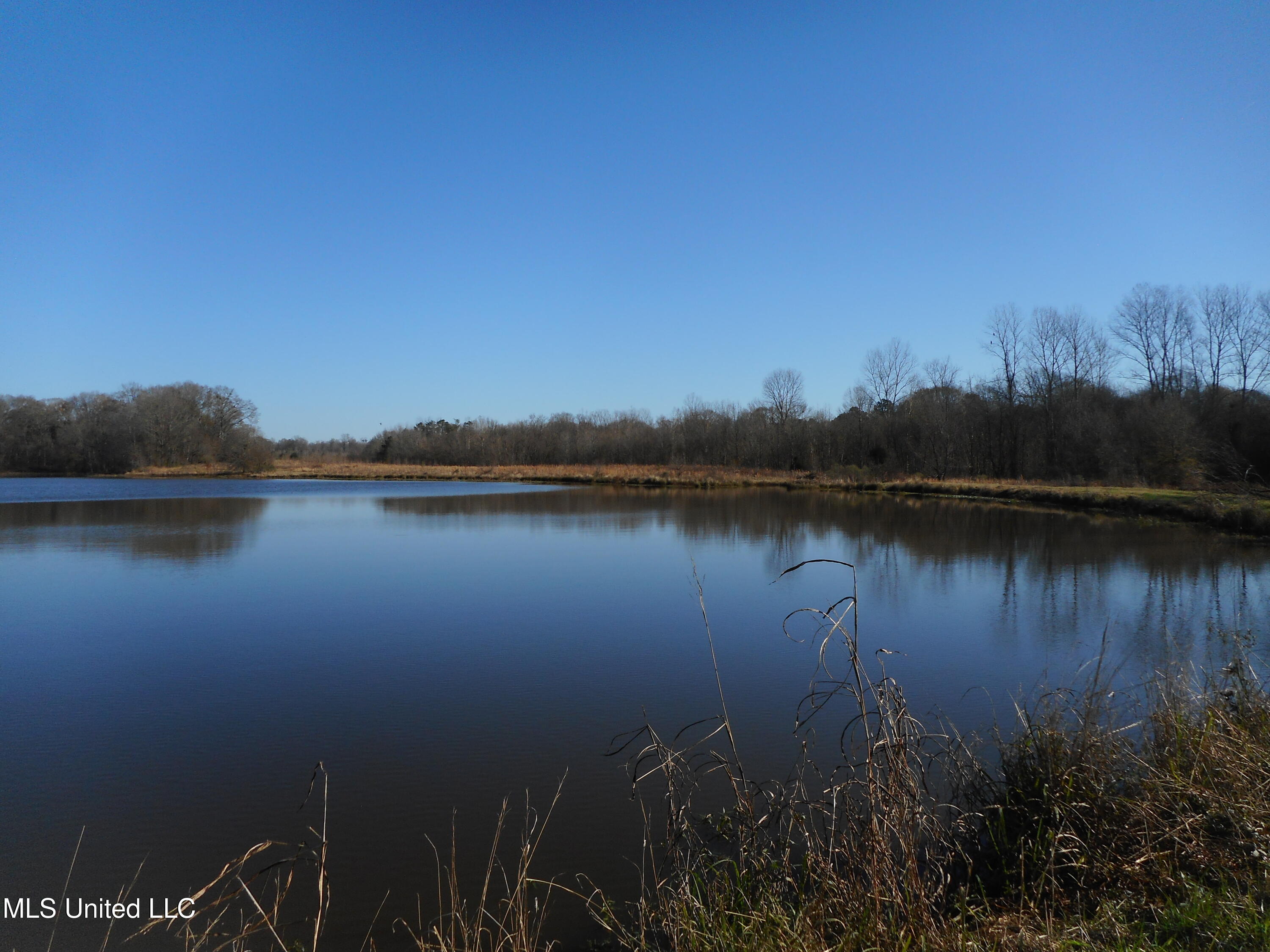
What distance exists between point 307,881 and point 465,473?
52.0m

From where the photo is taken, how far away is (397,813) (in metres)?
4.43

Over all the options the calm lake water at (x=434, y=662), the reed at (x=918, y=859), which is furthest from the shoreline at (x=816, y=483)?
the reed at (x=918, y=859)

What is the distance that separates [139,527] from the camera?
19500 mm

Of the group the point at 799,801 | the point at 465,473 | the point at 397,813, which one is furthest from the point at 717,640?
the point at 465,473

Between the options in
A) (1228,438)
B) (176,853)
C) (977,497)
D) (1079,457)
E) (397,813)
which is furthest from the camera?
(1079,457)

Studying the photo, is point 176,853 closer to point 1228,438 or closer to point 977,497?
point 977,497

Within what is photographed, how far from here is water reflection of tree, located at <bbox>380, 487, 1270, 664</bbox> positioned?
9.32 metres

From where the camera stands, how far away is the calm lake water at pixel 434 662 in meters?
4.21

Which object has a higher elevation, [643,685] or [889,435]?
[889,435]

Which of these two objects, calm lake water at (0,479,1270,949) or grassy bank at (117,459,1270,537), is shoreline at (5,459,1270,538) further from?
calm lake water at (0,479,1270,949)

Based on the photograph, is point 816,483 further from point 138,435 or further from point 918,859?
point 138,435

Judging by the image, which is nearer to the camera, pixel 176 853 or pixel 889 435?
pixel 176 853

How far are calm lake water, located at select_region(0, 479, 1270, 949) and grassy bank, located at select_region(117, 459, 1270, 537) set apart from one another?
2.34 metres

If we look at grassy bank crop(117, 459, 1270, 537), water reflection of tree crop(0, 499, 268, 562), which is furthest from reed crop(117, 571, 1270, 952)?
water reflection of tree crop(0, 499, 268, 562)
